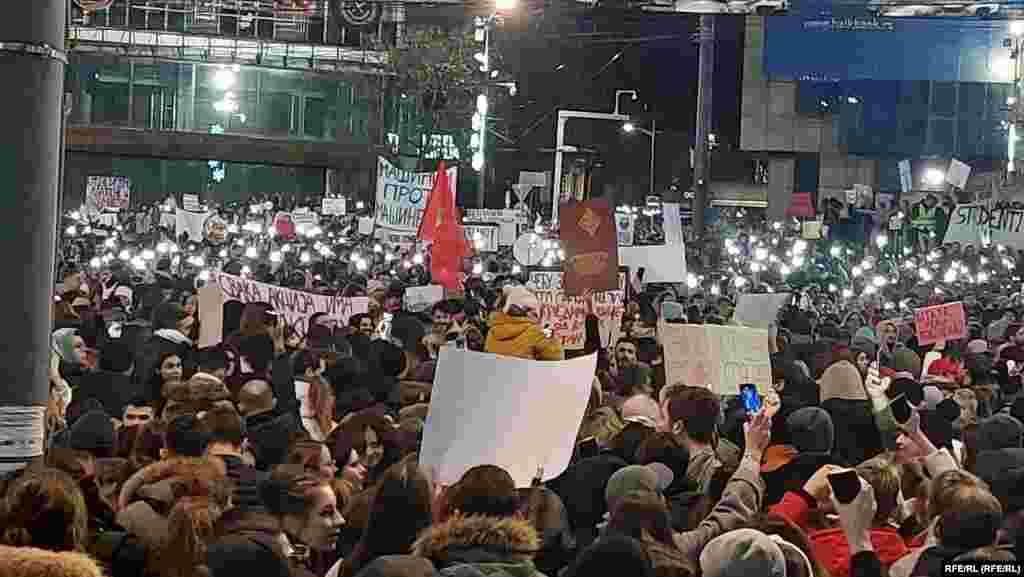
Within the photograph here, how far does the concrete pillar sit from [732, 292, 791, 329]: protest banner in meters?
10.7

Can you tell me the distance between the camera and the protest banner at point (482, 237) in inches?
1182

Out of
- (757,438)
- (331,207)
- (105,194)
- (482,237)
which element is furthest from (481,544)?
(331,207)

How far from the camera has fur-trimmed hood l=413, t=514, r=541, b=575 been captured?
A: 17.4ft

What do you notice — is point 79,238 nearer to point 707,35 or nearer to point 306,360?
point 707,35

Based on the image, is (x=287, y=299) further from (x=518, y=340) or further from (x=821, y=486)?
(x=821, y=486)

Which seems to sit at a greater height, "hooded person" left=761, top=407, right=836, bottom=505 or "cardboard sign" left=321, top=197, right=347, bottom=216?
"cardboard sign" left=321, top=197, right=347, bottom=216

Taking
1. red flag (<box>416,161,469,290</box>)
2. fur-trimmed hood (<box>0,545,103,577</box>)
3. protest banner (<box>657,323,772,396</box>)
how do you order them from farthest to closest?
red flag (<box>416,161,469,290</box>) → protest banner (<box>657,323,772,396</box>) → fur-trimmed hood (<box>0,545,103,577</box>)

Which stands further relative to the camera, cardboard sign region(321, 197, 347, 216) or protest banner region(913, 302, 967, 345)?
cardboard sign region(321, 197, 347, 216)

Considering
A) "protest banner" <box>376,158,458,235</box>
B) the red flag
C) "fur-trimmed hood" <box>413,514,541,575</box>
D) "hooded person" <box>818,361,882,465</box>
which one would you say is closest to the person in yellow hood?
"hooded person" <box>818,361,882,465</box>

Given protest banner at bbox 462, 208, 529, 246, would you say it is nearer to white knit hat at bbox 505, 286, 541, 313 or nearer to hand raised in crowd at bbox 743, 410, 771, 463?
white knit hat at bbox 505, 286, 541, 313

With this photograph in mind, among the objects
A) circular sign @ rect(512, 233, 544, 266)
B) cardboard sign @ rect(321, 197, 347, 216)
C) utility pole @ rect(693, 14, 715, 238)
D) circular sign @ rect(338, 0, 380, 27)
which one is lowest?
circular sign @ rect(512, 233, 544, 266)

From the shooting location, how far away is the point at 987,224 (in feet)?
79.5

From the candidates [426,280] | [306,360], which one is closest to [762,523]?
[306,360]

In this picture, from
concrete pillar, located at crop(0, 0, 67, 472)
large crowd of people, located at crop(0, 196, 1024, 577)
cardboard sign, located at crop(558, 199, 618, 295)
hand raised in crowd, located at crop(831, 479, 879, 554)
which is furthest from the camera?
cardboard sign, located at crop(558, 199, 618, 295)
